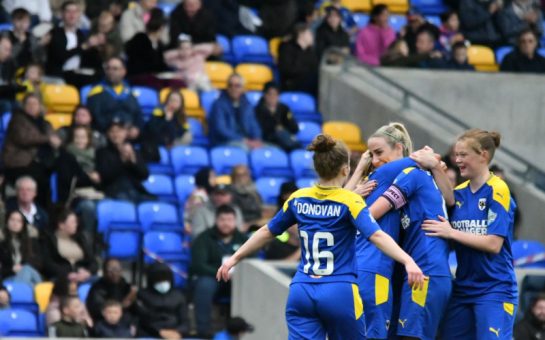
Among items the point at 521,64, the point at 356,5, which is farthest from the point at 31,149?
the point at 521,64

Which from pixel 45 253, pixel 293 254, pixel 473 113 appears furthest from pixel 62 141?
pixel 473 113

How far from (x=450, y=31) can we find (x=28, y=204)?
23.5 ft

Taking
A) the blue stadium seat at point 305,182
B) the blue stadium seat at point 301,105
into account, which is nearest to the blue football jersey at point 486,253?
the blue stadium seat at point 305,182

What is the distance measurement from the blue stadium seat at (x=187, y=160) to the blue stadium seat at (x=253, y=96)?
4.54ft

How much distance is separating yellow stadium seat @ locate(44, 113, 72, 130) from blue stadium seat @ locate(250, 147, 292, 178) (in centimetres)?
205

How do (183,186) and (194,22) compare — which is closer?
(183,186)

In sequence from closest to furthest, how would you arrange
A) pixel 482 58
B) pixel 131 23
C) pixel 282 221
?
pixel 282 221 < pixel 131 23 < pixel 482 58

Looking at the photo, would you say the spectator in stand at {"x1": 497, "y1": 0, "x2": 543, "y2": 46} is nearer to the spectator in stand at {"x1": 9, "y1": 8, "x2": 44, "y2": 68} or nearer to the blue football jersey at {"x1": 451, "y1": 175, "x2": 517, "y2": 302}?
the spectator in stand at {"x1": 9, "y1": 8, "x2": 44, "y2": 68}

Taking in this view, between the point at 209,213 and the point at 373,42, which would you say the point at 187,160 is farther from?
the point at 373,42

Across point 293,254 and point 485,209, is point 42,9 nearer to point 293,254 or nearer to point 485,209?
point 293,254

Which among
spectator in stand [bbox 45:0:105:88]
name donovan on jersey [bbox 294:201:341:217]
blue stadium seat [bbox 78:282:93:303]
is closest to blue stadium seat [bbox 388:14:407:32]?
spectator in stand [bbox 45:0:105:88]

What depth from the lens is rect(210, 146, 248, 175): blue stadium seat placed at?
17.3 metres

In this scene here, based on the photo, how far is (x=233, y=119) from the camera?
17656mm

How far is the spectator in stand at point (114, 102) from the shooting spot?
55.6 ft
